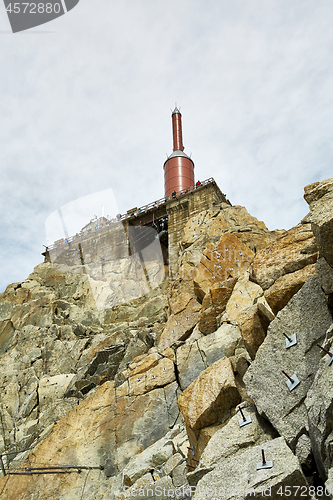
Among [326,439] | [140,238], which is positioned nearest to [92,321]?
[140,238]

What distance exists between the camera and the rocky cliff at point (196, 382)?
5762 millimetres

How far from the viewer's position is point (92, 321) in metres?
26.5

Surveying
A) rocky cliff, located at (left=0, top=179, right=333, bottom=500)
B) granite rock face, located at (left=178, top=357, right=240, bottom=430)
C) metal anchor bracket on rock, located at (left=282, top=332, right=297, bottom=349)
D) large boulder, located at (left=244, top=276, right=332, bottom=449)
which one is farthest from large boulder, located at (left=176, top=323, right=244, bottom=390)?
metal anchor bracket on rock, located at (left=282, top=332, right=297, bottom=349)

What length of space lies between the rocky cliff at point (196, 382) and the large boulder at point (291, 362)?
2 cm

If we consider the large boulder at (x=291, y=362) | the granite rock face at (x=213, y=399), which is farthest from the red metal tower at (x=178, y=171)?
the large boulder at (x=291, y=362)

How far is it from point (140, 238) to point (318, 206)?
28004mm

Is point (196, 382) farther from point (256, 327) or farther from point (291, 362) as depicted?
point (291, 362)

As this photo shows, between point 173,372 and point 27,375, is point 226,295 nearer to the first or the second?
point 173,372

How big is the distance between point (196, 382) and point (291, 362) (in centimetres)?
373

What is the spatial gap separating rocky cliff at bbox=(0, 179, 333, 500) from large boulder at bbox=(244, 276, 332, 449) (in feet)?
0.07

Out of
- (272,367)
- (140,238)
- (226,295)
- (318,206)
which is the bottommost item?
(272,367)

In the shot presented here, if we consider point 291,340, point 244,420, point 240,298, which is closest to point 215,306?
point 240,298

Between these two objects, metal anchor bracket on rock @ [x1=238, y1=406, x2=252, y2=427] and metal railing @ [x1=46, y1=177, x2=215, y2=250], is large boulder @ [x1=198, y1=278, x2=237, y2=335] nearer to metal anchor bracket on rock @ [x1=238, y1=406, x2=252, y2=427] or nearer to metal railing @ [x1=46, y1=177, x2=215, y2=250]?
metal anchor bracket on rock @ [x1=238, y1=406, x2=252, y2=427]

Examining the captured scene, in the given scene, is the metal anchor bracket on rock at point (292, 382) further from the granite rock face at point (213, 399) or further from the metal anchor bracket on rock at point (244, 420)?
the granite rock face at point (213, 399)
